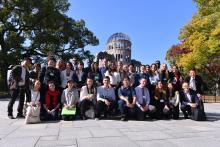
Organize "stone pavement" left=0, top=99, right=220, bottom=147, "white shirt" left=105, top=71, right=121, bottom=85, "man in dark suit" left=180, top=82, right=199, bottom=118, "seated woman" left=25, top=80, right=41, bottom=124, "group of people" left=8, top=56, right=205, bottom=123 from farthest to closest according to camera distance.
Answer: "white shirt" left=105, top=71, right=121, bottom=85, "man in dark suit" left=180, top=82, right=199, bottom=118, "group of people" left=8, top=56, right=205, bottom=123, "seated woman" left=25, top=80, right=41, bottom=124, "stone pavement" left=0, top=99, right=220, bottom=147

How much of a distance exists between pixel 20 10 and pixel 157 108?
22.0m

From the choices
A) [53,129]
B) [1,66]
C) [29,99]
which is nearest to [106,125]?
[53,129]

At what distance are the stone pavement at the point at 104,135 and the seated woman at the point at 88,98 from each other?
3.20 feet

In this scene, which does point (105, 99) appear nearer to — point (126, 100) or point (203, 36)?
point (126, 100)

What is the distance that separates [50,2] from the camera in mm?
27859

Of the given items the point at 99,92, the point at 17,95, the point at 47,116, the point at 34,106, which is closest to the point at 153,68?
the point at 99,92

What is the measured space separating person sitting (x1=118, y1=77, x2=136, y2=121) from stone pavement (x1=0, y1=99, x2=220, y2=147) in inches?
38.6

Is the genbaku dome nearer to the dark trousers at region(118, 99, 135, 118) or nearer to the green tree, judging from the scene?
the green tree

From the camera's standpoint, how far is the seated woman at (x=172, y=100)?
29.8 ft

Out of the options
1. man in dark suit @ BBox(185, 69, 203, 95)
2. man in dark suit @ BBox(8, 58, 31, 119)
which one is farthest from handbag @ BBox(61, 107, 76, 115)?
man in dark suit @ BBox(185, 69, 203, 95)

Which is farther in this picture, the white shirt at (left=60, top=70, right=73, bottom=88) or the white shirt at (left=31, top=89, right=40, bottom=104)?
the white shirt at (left=60, top=70, right=73, bottom=88)

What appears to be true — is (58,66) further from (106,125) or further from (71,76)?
(106,125)

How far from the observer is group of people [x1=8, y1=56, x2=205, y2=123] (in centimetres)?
855

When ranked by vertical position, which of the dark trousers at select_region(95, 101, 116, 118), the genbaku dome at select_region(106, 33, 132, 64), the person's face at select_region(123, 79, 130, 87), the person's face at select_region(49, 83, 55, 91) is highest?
the genbaku dome at select_region(106, 33, 132, 64)
